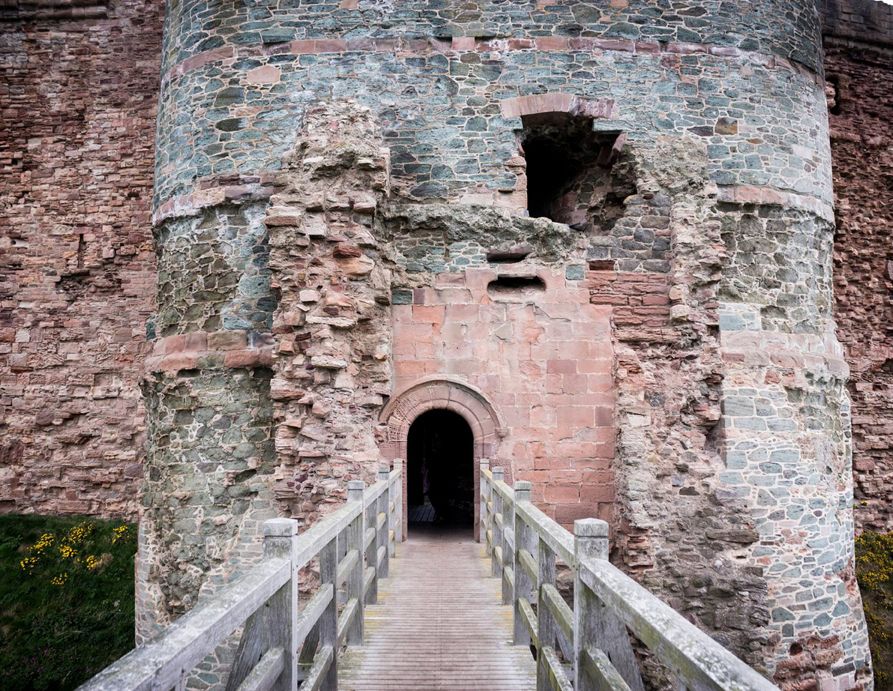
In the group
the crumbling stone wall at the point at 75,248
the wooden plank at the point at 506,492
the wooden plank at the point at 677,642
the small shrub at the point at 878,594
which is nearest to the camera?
the wooden plank at the point at 677,642

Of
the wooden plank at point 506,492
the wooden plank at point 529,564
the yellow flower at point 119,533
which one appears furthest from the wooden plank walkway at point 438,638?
the yellow flower at point 119,533

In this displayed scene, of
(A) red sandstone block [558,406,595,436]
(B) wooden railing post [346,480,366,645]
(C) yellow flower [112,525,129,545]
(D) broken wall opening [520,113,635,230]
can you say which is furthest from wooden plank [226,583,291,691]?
(C) yellow flower [112,525,129,545]

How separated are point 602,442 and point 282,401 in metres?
4.31

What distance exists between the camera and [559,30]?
35.4 feet

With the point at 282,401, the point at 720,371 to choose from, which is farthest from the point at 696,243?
the point at 282,401

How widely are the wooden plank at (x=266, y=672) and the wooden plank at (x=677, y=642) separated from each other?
1406 millimetres

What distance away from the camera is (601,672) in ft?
10.2

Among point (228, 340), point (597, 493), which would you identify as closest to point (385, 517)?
point (597, 493)

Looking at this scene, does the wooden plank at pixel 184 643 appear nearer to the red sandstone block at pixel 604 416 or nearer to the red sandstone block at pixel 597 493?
the red sandstone block at pixel 597 493

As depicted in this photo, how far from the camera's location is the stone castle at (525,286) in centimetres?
959

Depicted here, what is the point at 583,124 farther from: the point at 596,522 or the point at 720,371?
the point at 596,522

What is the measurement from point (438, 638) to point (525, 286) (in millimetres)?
5714

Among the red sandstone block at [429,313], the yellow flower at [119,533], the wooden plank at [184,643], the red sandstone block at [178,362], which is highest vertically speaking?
the red sandstone block at [429,313]

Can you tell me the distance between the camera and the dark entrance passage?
15.1 metres
